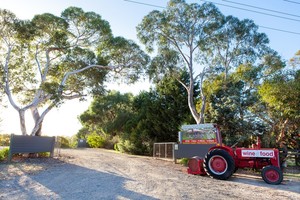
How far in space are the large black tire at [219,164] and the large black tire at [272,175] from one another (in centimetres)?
103

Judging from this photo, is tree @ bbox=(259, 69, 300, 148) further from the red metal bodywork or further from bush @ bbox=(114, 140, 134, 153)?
bush @ bbox=(114, 140, 134, 153)

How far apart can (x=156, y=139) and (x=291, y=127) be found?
1102 cm

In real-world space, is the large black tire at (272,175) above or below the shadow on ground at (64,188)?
above

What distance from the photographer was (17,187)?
5.88 metres

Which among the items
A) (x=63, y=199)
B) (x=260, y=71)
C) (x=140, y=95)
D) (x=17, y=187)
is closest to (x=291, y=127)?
(x=260, y=71)

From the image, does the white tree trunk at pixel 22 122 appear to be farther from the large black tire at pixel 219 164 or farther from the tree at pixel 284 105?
the tree at pixel 284 105

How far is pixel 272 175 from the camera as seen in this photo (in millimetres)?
7480

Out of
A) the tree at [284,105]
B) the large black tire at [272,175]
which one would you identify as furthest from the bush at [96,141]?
the large black tire at [272,175]

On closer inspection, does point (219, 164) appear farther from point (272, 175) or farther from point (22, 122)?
point (22, 122)

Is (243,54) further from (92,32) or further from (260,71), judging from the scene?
(92,32)

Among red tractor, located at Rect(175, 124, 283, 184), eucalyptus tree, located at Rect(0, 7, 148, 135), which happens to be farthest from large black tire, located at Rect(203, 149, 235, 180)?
eucalyptus tree, located at Rect(0, 7, 148, 135)

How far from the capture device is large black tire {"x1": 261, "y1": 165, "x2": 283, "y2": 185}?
289 inches

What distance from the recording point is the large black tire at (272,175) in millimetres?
7336

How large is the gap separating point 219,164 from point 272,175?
1.70 metres
